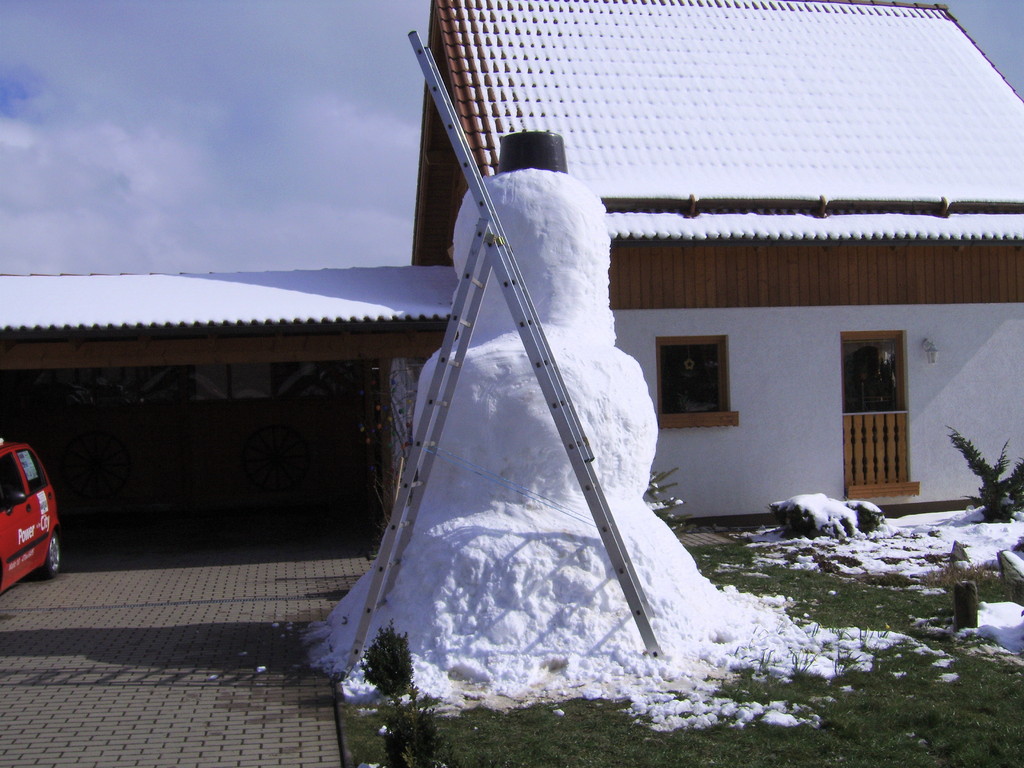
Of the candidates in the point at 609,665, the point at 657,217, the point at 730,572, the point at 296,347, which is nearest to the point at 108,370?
the point at 296,347

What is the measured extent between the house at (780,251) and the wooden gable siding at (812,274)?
0.02m

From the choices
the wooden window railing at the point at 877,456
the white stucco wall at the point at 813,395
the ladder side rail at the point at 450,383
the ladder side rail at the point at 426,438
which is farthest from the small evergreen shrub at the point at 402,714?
the wooden window railing at the point at 877,456

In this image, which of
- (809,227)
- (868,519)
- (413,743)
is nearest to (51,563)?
(413,743)

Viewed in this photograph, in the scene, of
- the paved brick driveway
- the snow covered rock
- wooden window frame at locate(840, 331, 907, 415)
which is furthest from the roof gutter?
the paved brick driveway

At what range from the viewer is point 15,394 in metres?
14.5

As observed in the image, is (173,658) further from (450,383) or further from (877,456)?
(877,456)

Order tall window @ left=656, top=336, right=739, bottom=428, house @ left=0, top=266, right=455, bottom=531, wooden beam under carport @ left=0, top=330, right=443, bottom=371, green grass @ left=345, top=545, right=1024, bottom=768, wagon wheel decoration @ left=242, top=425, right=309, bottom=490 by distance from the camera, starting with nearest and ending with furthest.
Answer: green grass @ left=345, top=545, right=1024, bottom=768, wooden beam under carport @ left=0, top=330, right=443, bottom=371, tall window @ left=656, top=336, right=739, bottom=428, house @ left=0, top=266, right=455, bottom=531, wagon wheel decoration @ left=242, top=425, right=309, bottom=490

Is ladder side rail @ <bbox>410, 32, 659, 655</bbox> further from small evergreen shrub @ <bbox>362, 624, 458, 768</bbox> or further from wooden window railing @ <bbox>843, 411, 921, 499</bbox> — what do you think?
wooden window railing @ <bbox>843, 411, 921, 499</bbox>

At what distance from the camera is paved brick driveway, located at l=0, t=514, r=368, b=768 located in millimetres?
4895

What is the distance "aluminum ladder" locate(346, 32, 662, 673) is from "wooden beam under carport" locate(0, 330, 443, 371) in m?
4.04

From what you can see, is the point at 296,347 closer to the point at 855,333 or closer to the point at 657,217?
the point at 657,217

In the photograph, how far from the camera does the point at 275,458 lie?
15031mm

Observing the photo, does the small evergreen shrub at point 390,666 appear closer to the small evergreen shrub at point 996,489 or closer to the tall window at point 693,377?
the tall window at point 693,377

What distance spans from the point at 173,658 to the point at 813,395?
757 centimetres
